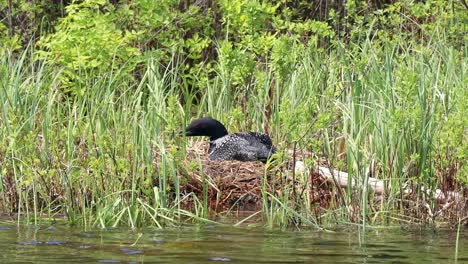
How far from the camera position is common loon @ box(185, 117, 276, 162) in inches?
369

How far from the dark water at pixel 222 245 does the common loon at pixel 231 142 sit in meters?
2.38

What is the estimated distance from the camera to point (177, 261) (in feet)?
18.4

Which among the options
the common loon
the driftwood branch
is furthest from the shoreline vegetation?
the common loon

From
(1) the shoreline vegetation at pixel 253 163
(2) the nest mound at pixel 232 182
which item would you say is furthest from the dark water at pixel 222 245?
(2) the nest mound at pixel 232 182

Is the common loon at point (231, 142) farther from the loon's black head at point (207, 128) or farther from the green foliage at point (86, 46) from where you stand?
the green foliage at point (86, 46)

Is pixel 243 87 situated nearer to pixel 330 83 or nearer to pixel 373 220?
pixel 330 83

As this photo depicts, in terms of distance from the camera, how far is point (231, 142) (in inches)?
379

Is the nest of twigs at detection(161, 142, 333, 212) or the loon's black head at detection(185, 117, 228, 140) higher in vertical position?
→ the loon's black head at detection(185, 117, 228, 140)

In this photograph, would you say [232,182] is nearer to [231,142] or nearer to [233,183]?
[233,183]

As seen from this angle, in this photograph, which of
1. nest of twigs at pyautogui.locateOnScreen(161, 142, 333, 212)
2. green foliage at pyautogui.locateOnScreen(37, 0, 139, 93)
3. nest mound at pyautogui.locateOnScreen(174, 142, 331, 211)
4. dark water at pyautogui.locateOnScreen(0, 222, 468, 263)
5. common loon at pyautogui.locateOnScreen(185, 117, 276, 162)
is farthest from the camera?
green foliage at pyautogui.locateOnScreen(37, 0, 139, 93)

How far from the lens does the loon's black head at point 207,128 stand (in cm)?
Answer: 994

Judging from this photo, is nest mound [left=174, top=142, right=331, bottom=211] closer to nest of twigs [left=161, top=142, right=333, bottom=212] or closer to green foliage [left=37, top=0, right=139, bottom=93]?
nest of twigs [left=161, top=142, right=333, bottom=212]

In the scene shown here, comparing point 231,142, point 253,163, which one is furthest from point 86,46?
point 253,163

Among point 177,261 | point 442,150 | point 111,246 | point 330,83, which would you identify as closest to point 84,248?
point 111,246
